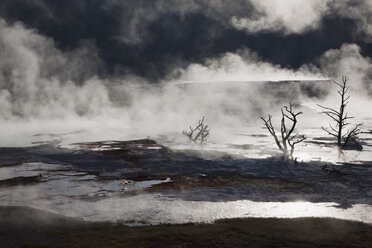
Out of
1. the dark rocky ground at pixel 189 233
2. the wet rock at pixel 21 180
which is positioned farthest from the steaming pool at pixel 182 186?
the dark rocky ground at pixel 189 233

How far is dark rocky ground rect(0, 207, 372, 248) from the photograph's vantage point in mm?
10961

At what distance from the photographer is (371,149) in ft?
123

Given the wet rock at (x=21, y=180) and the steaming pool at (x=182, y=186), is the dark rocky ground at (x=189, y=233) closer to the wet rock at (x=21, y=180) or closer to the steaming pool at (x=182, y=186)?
the steaming pool at (x=182, y=186)

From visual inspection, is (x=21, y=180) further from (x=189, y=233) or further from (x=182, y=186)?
(x=189, y=233)

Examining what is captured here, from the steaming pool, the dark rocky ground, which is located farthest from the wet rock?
the dark rocky ground

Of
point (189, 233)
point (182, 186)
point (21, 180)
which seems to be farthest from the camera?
point (21, 180)

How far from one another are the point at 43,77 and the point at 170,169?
A: 76.5 meters

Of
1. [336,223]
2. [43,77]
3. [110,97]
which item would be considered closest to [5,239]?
[336,223]

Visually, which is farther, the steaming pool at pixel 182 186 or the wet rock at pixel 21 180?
the wet rock at pixel 21 180

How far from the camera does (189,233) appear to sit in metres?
11.8

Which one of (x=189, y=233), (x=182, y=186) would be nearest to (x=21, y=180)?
(x=182, y=186)

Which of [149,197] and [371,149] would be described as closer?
[149,197]

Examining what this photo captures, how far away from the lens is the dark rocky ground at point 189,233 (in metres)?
11.0

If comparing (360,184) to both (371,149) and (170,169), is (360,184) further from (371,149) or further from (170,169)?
(371,149)
